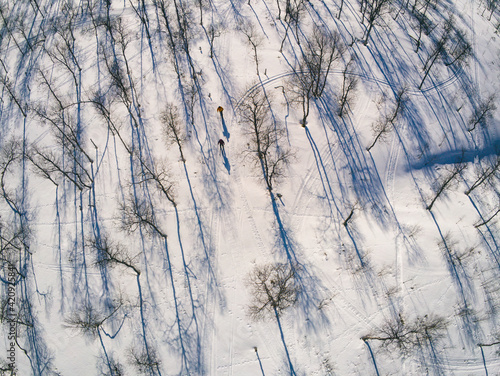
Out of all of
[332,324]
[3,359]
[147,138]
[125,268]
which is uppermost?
[147,138]

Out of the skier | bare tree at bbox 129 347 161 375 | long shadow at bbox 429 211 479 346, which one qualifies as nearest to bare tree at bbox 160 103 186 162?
the skier

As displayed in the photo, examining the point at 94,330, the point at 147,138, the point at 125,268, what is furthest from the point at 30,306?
the point at 147,138

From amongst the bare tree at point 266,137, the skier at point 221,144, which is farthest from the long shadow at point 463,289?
the skier at point 221,144

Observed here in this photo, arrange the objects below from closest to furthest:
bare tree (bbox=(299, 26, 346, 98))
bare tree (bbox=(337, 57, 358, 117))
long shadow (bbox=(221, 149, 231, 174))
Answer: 1. long shadow (bbox=(221, 149, 231, 174))
2. bare tree (bbox=(337, 57, 358, 117))
3. bare tree (bbox=(299, 26, 346, 98))

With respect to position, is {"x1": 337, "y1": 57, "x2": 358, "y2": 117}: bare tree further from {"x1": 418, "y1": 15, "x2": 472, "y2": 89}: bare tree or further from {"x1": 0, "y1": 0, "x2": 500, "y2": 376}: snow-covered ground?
{"x1": 418, "y1": 15, "x2": 472, "y2": 89}: bare tree

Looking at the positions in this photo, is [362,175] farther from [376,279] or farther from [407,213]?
[376,279]

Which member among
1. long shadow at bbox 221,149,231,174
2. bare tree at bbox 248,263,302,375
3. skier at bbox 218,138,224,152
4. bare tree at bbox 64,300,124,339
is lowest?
bare tree at bbox 248,263,302,375

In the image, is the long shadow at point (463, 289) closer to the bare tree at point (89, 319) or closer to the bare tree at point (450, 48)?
the bare tree at point (450, 48)

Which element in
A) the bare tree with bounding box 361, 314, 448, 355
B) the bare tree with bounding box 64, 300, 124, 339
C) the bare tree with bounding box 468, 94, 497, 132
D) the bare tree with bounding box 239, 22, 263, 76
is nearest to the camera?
the bare tree with bounding box 361, 314, 448, 355

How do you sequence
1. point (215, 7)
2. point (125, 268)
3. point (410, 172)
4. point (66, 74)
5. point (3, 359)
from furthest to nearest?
point (215, 7)
point (66, 74)
point (410, 172)
point (125, 268)
point (3, 359)
